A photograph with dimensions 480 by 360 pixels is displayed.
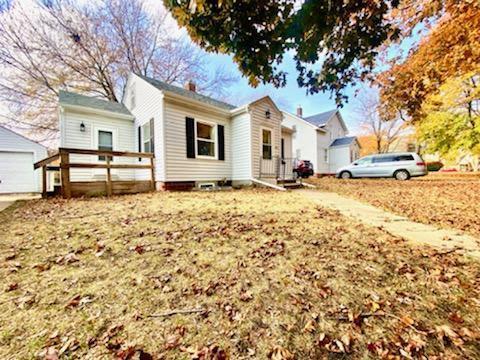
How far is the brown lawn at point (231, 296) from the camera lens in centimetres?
129

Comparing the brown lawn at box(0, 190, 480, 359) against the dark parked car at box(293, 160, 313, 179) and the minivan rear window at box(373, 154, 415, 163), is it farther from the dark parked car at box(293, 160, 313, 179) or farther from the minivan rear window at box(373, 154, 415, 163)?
the minivan rear window at box(373, 154, 415, 163)

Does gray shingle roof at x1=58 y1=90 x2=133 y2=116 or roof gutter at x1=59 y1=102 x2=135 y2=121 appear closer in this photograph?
roof gutter at x1=59 y1=102 x2=135 y2=121

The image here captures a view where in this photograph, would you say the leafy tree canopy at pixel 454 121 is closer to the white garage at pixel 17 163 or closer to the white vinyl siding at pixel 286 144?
the white vinyl siding at pixel 286 144

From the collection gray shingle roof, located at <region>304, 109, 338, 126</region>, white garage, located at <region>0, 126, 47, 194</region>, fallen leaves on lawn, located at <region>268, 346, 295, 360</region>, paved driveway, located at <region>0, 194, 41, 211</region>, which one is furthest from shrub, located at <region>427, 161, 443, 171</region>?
white garage, located at <region>0, 126, 47, 194</region>

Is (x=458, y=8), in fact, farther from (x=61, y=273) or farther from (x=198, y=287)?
(x=61, y=273)

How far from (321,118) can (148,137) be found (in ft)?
59.2

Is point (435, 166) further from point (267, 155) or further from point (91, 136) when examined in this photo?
point (91, 136)

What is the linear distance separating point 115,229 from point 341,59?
14.1 feet

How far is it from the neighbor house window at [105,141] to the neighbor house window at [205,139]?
12.4 ft

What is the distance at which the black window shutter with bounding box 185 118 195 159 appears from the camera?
27.0 ft

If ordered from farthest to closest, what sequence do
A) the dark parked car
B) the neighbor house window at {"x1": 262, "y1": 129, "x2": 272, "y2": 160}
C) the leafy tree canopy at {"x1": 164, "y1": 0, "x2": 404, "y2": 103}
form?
1. the dark parked car
2. the neighbor house window at {"x1": 262, "y1": 129, "x2": 272, "y2": 160}
3. the leafy tree canopy at {"x1": 164, "y1": 0, "x2": 404, "y2": 103}

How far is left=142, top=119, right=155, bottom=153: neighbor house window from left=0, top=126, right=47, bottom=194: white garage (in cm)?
681

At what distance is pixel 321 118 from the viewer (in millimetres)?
21797

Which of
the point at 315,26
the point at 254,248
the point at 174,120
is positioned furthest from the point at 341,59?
the point at 174,120
